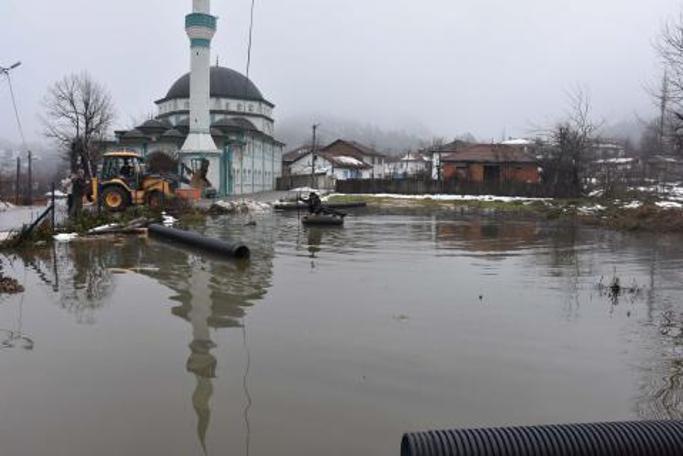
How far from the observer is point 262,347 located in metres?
7.96

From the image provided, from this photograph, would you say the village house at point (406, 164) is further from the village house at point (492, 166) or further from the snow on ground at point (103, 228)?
the snow on ground at point (103, 228)

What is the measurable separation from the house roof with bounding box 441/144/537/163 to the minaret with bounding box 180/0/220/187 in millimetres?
27804

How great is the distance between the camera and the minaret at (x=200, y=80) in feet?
161

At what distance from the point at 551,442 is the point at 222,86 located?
72245 millimetres

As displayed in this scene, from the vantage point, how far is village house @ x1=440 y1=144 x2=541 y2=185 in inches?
2672

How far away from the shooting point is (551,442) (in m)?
4.43

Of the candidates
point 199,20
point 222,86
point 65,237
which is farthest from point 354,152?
point 65,237

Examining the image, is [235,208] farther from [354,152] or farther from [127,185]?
[354,152]

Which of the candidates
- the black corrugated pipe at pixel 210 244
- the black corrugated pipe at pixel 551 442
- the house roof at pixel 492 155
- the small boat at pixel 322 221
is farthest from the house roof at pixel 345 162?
the black corrugated pipe at pixel 551 442

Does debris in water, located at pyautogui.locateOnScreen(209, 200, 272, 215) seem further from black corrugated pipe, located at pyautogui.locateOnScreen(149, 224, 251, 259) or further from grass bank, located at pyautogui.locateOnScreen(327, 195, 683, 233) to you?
black corrugated pipe, located at pyautogui.locateOnScreen(149, 224, 251, 259)

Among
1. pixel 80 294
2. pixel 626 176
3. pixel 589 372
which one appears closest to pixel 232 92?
pixel 626 176

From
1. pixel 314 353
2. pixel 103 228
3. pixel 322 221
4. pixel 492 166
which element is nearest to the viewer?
pixel 314 353

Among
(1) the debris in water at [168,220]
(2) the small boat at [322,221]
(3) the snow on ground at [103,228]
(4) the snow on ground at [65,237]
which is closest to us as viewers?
(4) the snow on ground at [65,237]

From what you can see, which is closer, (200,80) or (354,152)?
(200,80)
